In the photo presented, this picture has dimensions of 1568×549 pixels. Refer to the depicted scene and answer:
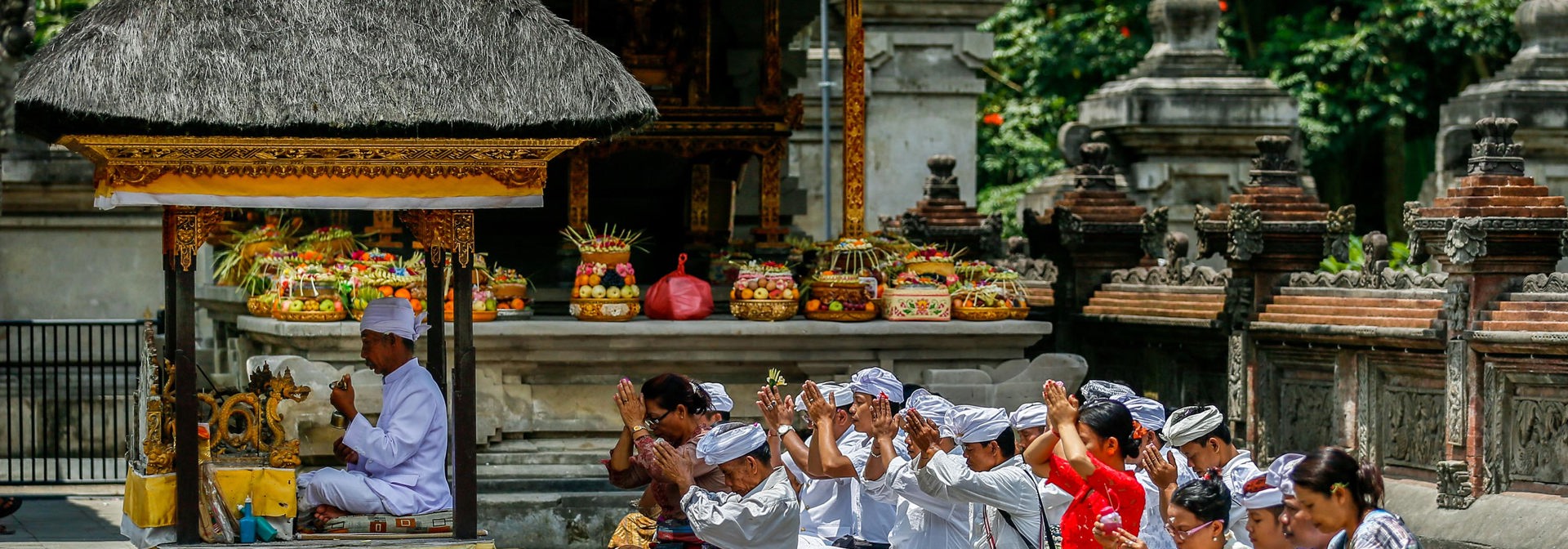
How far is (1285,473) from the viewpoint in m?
6.70

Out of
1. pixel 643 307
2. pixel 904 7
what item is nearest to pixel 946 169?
pixel 904 7

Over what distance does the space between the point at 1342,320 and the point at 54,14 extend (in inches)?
636

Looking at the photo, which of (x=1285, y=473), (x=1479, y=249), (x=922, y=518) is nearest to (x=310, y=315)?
(x=922, y=518)

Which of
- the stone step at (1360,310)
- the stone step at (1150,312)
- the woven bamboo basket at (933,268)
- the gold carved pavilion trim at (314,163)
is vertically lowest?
the stone step at (1150,312)

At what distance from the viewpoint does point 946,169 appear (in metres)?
18.5

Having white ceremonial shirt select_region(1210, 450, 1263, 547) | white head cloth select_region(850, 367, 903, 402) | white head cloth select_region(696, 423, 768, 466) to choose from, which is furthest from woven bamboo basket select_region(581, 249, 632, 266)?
white ceremonial shirt select_region(1210, 450, 1263, 547)

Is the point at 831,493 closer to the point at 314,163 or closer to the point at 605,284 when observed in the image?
the point at 314,163

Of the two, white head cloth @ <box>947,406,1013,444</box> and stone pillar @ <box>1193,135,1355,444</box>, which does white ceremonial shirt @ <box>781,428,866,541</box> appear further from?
stone pillar @ <box>1193,135,1355,444</box>

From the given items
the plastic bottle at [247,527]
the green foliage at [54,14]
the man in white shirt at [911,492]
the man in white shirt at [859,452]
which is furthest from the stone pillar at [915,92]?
the plastic bottle at [247,527]

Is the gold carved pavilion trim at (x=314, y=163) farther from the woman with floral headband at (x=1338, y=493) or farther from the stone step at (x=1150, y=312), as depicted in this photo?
the stone step at (x=1150, y=312)

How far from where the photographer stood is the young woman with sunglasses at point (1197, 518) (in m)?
6.84

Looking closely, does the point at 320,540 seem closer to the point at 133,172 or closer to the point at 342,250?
the point at 133,172

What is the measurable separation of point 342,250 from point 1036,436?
7.02 metres

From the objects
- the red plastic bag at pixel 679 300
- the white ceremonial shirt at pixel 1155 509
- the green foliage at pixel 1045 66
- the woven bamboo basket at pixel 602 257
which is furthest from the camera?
the green foliage at pixel 1045 66
